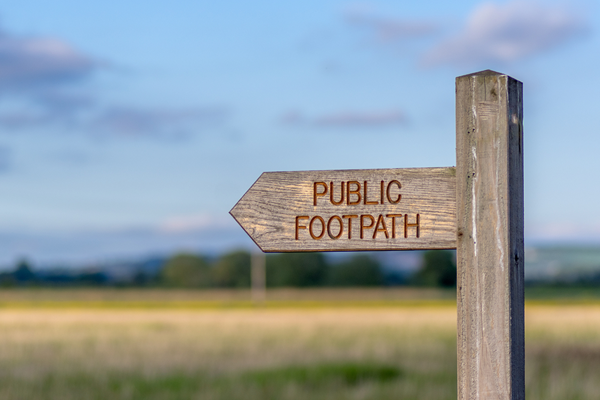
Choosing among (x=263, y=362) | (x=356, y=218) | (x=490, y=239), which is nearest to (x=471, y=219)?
(x=490, y=239)

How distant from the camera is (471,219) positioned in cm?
283

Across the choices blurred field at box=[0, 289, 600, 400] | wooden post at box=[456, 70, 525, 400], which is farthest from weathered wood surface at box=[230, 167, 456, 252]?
blurred field at box=[0, 289, 600, 400]

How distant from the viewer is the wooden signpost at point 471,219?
9.17 feet

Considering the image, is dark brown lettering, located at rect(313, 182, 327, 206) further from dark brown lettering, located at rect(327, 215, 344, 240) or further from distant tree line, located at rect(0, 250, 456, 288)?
distant tree line, located at rect(0, 250, 456, 288)

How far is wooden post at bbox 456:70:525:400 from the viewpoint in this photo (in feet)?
9.15

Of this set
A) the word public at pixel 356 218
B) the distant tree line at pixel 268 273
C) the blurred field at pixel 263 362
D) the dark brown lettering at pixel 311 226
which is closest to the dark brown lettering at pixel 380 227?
the word public at pixel 356 218

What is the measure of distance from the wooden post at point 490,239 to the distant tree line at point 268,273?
260 ft

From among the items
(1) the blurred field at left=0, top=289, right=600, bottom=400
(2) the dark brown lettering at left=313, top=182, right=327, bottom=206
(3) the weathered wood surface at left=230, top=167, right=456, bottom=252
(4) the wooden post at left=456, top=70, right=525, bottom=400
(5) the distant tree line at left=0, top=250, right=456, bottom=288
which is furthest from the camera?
(5) the distant tree line at left=0, top=250, right=456, bottom=288

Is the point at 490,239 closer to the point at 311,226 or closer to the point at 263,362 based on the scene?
the point at 311,226

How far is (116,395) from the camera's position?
1041cm

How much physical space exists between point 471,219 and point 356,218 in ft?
1.59

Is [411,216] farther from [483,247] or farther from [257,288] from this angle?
[257,288]

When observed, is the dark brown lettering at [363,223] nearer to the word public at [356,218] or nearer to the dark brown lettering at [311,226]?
the word public at [356,218]

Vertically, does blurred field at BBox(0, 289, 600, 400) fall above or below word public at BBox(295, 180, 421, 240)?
below
